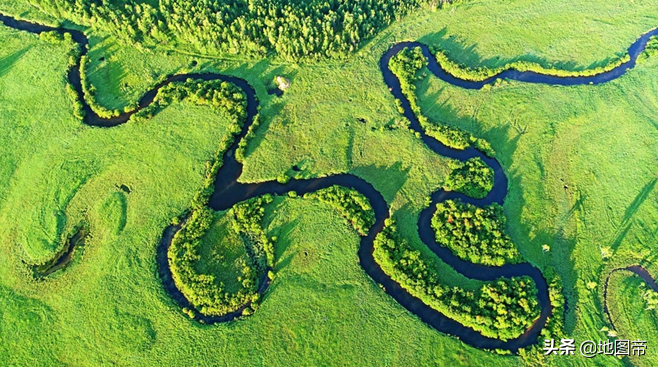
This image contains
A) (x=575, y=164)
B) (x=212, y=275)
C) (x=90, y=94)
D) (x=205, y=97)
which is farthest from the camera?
(x=90, y=94)

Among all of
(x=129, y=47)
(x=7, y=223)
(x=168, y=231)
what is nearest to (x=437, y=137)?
(x=168, y=231)

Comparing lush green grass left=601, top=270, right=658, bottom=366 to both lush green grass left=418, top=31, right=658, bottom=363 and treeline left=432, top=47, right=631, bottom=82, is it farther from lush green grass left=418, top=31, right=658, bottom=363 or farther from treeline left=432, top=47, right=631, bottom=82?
treeline left=432, top=47, right=631, bottom=82

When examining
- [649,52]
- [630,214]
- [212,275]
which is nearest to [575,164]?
[630,214]

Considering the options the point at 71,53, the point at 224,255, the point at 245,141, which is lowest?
the point at 224,255

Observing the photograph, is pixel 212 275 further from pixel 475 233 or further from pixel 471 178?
pixel 471 178

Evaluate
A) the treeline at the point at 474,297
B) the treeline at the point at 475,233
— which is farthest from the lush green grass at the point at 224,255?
the treeline at the point at 475,233

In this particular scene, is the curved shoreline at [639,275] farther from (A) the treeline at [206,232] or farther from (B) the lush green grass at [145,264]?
(A) the treeline at [206,232]

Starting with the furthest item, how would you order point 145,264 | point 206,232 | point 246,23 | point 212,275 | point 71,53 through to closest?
point 71,53
point 246,23
point 206,232
point 145,264
point 212,275
